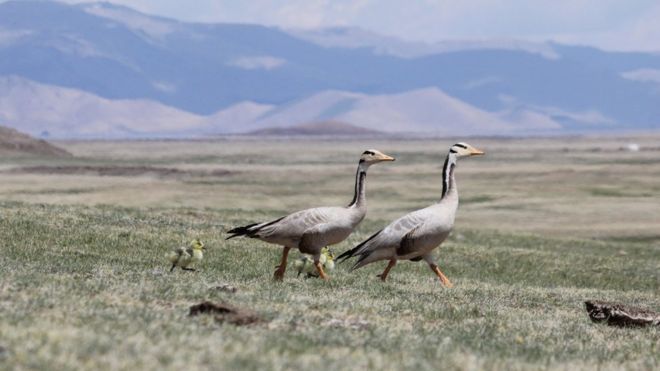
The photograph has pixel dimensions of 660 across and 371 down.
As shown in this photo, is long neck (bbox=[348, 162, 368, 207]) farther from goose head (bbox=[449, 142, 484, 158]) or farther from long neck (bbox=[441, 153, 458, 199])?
goose head (bbox=[449, 142, 484, 158])

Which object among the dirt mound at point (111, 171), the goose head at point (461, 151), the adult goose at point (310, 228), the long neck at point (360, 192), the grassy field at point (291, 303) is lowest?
the dirt mound at point (111, 171)

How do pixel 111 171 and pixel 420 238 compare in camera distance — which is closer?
pixel 420 238

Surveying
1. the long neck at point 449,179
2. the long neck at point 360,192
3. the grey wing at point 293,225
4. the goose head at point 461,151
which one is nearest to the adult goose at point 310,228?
the grey wing at point 293,225

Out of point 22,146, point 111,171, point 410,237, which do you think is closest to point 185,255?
point 410,237

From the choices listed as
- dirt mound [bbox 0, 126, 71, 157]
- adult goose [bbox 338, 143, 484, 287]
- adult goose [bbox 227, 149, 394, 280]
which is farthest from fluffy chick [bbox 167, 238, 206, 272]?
dirt mound [bbox 0, 126, 71, 157]

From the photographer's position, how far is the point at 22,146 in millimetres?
111750

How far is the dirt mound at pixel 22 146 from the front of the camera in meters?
108

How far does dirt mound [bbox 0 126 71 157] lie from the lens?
355 ft

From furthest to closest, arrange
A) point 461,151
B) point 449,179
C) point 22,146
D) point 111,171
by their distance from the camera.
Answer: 1. point 22,146
2. point 111,171
3. point 461,151
4. point 449,179

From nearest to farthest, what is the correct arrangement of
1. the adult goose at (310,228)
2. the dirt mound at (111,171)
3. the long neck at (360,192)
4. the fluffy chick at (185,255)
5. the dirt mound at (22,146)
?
1. the adult goose at (310,228)
2. the long neck at (360,192)
3. the fluffy chick at (185,255)
4. the dirt mound at (111,171)
5. the dirt mound at (22,146)

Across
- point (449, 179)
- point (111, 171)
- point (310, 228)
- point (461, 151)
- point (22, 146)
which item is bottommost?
point (111, 171)

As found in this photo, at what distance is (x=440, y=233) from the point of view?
17047 mm

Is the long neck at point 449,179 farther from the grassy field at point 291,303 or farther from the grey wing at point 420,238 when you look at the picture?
the grassy field at point 291,303

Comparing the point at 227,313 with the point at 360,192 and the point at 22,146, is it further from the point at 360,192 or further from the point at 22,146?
the point at 22,146
